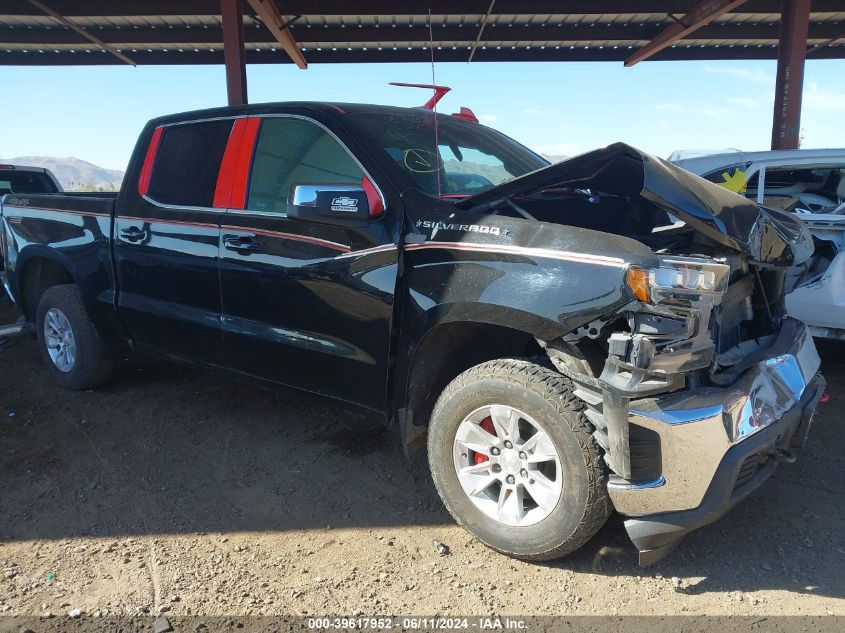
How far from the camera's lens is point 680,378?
231 cm

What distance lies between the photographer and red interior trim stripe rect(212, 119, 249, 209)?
3.67 m

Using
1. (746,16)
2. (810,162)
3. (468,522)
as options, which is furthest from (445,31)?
(468,522)

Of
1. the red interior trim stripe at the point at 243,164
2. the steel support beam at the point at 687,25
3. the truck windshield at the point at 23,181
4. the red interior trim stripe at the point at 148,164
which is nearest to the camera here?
the red interior trim stripe at the point at 243,164

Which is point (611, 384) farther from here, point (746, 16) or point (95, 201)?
→ point (746, 16)

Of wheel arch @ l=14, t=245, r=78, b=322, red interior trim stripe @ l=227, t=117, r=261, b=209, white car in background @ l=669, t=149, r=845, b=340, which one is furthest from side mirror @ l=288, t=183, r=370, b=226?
wheel arch @ l=14, t=245, r=78, b=322

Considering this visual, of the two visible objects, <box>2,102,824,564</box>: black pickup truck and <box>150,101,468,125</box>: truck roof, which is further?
<box>150,101,468,125</box>: truck roof

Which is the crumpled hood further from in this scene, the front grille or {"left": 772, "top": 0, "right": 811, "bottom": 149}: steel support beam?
{"left": 772, "top": 0, "right": 811, "bottom": 149}: steel support beam

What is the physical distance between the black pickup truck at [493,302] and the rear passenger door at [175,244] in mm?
18

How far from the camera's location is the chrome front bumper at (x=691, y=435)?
2.24m

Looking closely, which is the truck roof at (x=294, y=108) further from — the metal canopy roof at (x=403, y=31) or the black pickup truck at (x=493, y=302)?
the metal canopy roof at (x=403, y=31)

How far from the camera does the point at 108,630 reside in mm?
2365

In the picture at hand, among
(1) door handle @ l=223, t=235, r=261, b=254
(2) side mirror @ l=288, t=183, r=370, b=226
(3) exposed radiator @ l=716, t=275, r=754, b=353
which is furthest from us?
(1) door handle @ l=223, t=235, r=261, b=254

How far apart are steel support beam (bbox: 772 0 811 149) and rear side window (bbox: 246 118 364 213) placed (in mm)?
10146

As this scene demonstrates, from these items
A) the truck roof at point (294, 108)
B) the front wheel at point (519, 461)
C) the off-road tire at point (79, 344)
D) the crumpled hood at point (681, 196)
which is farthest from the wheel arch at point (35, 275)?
the crumpled hood at point (681, 196)
